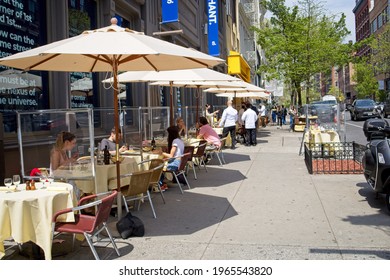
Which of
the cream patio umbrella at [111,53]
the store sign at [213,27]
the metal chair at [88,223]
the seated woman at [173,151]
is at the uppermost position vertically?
the store sign at [213,27]

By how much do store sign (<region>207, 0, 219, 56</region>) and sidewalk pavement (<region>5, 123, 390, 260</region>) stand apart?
16.5m

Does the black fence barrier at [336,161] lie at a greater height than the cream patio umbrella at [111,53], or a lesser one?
lesser

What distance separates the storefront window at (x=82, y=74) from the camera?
1126 cm

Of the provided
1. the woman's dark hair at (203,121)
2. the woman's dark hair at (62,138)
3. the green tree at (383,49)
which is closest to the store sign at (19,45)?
the woman's dark hair at (62,138)

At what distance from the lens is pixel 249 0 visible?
180 ft

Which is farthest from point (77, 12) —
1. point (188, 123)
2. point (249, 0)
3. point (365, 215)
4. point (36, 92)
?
point (249, 0)

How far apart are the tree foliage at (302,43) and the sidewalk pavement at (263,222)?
2046 cm

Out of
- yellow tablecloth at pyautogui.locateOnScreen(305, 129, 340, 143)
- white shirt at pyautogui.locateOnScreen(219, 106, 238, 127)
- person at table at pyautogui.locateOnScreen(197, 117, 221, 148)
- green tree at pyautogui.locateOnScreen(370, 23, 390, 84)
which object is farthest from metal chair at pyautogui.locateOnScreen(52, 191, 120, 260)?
green tree at pyautogui.locateOnScreen(370, 23, 390, 84)

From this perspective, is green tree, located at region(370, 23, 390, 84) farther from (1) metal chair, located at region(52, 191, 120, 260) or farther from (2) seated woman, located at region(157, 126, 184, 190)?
(1) metal chair, located at region(52, 191, 120, 260)

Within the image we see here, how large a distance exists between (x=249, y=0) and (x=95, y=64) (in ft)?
165

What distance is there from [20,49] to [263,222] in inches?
242

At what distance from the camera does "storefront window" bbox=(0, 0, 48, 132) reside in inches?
336

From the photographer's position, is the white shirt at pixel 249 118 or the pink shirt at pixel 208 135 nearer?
the pink shirt at pixel 208 135

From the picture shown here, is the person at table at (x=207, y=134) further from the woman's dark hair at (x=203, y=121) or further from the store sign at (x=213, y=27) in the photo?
the store sign at (x=213, y=27)
